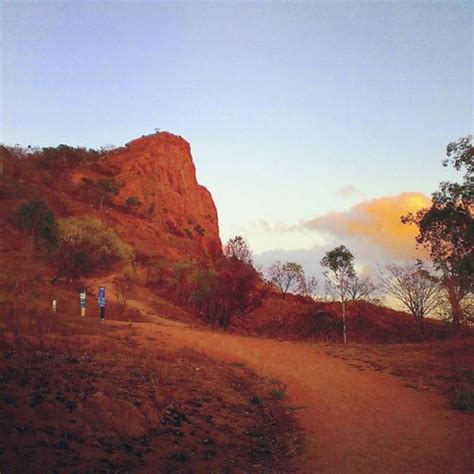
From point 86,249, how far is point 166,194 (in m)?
44.8

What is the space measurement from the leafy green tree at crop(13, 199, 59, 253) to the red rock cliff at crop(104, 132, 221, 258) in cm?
1975

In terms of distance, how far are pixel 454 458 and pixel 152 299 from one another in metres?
31.3

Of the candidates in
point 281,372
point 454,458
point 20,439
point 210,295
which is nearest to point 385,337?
point 210,295

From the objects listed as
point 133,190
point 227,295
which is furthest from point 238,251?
point 133,190

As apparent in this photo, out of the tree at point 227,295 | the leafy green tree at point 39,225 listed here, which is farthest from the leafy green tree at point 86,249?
the tree at point 227,295

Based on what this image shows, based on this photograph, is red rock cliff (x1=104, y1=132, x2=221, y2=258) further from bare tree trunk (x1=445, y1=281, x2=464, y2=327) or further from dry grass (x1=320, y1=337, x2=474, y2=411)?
dry grass (x1=320, y1=337, x2=474, y2=411)

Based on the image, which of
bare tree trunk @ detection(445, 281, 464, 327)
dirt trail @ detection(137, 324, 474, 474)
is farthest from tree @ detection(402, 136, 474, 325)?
dirt trail @ detection(137, 324, 474, 474)

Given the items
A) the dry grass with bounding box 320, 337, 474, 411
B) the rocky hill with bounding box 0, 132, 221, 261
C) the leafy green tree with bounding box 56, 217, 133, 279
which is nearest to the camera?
the dry grass with bounding box 320, 337, 474, 411

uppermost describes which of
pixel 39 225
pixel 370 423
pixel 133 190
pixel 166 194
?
pixel 166 194

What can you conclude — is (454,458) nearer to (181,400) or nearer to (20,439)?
(181,400)

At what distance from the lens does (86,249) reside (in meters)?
37.7

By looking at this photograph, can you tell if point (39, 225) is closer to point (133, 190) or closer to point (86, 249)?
point (86, 249)

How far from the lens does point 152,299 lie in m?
35.1

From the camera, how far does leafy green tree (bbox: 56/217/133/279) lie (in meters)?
35.1
